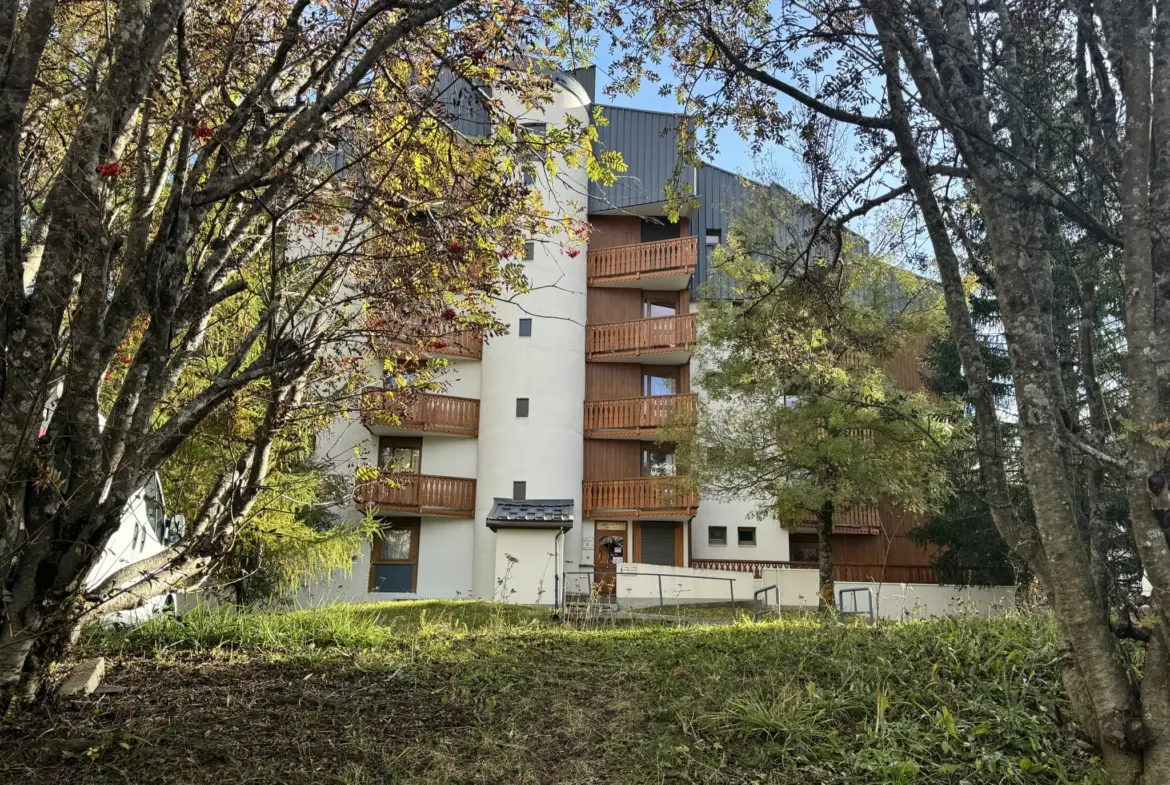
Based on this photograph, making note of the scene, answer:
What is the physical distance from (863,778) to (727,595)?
15.5 metres

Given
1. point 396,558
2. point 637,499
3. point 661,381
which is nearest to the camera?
point 637,499

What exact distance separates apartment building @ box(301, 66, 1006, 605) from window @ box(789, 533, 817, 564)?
0.10ft

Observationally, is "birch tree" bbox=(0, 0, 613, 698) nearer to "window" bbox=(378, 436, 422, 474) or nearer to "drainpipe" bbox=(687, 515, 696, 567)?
"window" bbox=(378, 436, 422, 474)

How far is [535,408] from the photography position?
21.2 m

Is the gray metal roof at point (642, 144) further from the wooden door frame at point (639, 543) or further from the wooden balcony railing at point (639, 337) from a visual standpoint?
the wooden door frame at point (639, 543)

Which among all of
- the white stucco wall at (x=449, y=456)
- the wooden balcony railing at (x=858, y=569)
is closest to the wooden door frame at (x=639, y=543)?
the wooden balcony railing at (x=858, y=569)

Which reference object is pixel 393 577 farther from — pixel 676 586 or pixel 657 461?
pixel 657 461

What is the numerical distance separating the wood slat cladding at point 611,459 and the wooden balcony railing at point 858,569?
10.3 feet

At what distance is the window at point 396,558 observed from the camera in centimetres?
2073

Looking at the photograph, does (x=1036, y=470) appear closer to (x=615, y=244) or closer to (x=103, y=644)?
(x=103, y=644)

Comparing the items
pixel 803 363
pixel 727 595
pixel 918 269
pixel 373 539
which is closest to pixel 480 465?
pixel 373 539

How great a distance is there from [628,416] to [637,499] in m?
2.36

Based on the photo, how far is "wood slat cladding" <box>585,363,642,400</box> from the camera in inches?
882

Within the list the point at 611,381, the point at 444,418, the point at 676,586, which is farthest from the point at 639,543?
the point at 444,418
